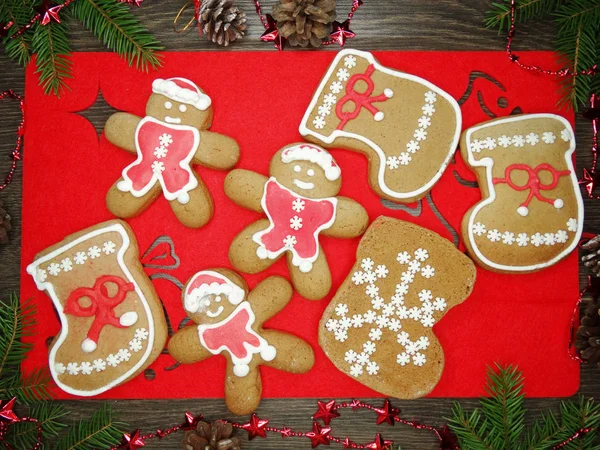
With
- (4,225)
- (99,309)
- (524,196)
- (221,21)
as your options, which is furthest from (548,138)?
(4,225)

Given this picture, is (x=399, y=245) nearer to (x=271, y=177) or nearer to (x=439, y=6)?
(x=271, y=177)

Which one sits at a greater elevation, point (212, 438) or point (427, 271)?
point (427, 271)

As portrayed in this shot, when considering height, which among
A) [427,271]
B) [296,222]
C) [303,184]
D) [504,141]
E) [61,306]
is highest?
[504,141]

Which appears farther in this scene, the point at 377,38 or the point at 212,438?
the point at 377,38

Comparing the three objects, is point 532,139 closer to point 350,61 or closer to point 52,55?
point 350,61

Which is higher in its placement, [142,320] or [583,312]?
[583,312]

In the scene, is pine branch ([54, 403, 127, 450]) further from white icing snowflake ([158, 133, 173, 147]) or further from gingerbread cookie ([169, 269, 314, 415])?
white icing snowflake ([158, 133, 173, 147])

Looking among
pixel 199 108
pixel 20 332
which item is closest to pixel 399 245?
pixel 199 108
